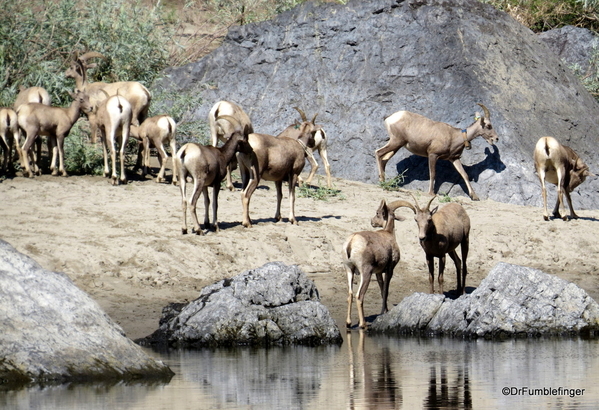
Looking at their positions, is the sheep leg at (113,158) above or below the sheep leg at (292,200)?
above

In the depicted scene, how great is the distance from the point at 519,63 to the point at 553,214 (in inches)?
231

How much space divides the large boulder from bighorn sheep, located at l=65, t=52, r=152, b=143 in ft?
9.57

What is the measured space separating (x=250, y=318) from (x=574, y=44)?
61.0 ft

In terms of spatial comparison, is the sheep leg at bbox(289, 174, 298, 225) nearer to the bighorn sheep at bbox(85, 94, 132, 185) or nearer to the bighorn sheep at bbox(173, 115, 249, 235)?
Answer: the bighorn sheep at bbox(173, 115, 249, 235)

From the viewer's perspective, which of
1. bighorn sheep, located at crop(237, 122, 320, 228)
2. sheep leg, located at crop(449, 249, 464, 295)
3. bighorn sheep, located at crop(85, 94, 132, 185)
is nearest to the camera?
sheep leg, located at crop(449, 249, 464, 295)

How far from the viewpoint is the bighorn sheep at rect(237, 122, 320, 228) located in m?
16.3

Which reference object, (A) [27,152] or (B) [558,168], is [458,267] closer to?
(B) [558,168]

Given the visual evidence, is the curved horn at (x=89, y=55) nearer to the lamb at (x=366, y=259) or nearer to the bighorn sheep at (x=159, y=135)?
the bighorn sheep at (x=159, y=135)

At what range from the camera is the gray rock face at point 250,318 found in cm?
1126

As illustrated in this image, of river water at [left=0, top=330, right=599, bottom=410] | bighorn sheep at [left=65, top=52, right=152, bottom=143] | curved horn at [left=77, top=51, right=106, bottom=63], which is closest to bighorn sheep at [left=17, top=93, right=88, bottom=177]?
bighorn sheep at [left=65, top=52, right=152, bottom=143]

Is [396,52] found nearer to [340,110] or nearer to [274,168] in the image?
[340,110]

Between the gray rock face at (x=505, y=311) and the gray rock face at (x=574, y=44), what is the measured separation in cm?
1573

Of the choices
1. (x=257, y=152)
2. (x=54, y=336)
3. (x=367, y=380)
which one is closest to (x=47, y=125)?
(x=257, y=152)

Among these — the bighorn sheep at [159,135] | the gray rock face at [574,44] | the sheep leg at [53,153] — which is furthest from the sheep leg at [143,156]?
the gray rock face at [574,44]
